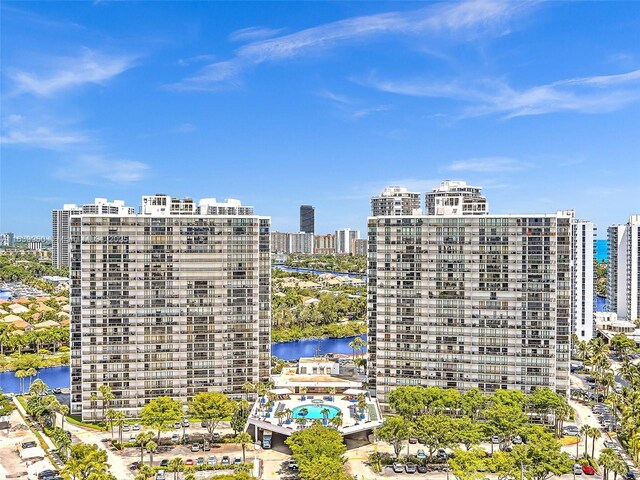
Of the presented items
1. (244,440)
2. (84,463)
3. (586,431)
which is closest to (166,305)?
(244,440)

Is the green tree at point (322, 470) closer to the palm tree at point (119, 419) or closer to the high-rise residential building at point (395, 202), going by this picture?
the palm tree at point (119, 419)

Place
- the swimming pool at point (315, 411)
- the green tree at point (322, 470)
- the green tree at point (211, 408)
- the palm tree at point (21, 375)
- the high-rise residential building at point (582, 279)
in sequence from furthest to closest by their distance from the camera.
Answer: the high-rise residential building at point (582, 279), the palm tree at point (21, 375), the swimming pool at point (315, 411), the green tree at point (211, 408), the green tree at point (322, 470)

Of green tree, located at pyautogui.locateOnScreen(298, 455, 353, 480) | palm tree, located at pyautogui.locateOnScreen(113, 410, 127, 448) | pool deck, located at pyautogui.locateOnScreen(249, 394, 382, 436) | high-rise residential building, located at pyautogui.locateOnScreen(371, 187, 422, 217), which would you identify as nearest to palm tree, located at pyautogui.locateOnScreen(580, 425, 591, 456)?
pool deck, located at pyautogui.locateOnScreen(249, 394, 382, 436)

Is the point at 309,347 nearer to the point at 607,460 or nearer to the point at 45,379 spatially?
the point at 45,379

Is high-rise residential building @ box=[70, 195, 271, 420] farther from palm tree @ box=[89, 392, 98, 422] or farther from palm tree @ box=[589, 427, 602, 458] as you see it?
palm tree @ box=[589, 427, 602, 458]

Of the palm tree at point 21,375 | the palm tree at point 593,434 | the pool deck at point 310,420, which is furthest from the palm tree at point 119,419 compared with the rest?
the palm tree at point 593,434
